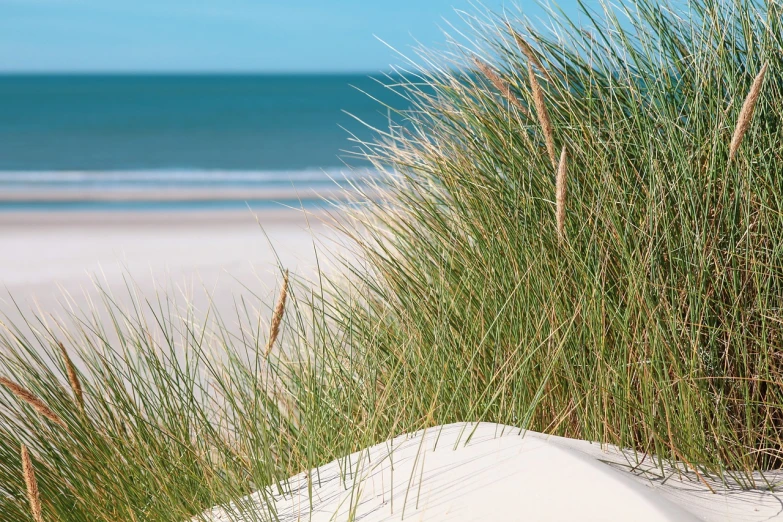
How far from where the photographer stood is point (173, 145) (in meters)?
26.5

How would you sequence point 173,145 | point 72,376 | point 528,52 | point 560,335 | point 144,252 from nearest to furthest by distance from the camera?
point 72,376
point 560,335
point 528,52
point 144,252
point 173,145

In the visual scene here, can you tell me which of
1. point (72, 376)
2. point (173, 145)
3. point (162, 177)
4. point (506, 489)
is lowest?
point (506, 489)

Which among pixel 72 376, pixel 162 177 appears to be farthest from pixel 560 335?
pixel 162 177

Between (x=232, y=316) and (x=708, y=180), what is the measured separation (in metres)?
4.48

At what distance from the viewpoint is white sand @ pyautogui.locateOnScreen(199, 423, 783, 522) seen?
1212 millimetres

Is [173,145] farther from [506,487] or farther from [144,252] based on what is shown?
[506,487]

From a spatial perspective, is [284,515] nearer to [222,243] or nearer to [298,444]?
[298,444]

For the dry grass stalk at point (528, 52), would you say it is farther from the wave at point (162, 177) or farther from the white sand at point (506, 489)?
the wave at point (162, 177)

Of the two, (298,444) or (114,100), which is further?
(114,100)

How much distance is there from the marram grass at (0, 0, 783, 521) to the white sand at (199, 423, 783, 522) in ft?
0.21

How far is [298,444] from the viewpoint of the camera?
1.74 m

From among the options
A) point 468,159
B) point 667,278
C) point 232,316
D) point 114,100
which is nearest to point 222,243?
point 232,316

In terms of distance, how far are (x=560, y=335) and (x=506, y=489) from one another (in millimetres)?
540

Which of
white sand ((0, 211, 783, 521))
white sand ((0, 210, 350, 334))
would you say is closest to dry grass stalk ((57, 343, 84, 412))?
white sand ((0, 211, 783, 521))
